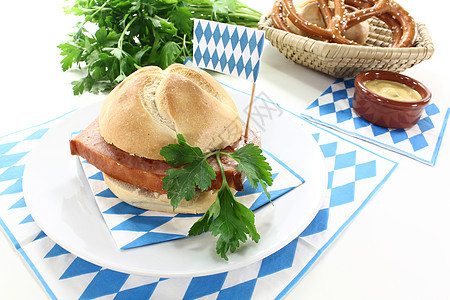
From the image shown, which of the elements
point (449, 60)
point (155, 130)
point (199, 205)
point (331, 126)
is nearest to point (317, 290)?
point (199, 205)

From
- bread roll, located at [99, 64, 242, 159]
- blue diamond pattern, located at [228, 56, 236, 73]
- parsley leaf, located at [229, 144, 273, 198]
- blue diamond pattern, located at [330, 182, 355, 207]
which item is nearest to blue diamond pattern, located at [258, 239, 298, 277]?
parsley leaf, located at [229, 144, 273, 198]

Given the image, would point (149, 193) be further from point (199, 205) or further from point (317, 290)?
point (317, 290)

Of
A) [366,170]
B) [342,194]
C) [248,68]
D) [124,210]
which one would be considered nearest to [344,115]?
[366,170]

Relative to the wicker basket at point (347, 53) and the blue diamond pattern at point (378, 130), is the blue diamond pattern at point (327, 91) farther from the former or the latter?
the blue diamond pattern at point (378, 130)

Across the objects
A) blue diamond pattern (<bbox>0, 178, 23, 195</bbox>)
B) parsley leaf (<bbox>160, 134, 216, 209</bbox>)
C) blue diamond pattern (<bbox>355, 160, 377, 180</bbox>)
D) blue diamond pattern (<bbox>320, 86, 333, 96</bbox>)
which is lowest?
blue diamond pattern (<bbox>355, 160, 377, 180</bbox>)

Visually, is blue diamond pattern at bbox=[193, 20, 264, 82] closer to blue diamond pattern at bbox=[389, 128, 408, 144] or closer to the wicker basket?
the wicker basket

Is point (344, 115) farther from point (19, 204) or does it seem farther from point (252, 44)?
point (19, 204)

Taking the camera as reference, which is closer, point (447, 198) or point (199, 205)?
point (199, 205)
